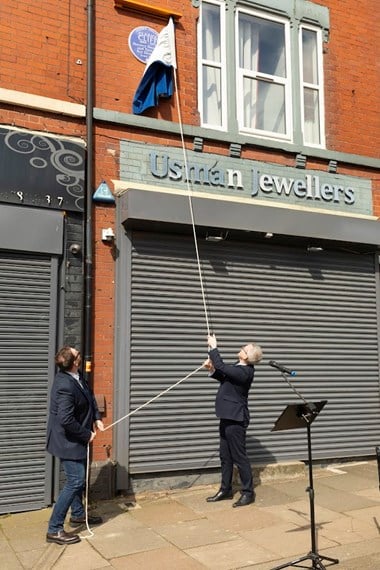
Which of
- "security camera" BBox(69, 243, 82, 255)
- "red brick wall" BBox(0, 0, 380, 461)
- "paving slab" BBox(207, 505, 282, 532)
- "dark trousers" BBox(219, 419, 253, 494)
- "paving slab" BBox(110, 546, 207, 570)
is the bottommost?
"paving slab" BBox(110, 546, 207, 570)

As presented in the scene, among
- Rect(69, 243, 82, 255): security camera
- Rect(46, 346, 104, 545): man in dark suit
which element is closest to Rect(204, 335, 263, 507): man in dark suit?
Rect(46, 346, 104, 545): man in dark suit

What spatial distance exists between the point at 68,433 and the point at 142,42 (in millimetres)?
5394

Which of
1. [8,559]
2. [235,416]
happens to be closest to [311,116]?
[235,416]

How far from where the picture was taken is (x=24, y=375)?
6.71 m

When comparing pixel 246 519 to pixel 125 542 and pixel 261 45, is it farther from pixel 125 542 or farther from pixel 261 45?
pixel 261 45

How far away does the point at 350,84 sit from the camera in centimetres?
968

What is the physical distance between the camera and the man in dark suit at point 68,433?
5.55 meters

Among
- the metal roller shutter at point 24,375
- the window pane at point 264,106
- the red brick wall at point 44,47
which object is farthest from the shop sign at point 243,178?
the metal roller shutter at point 24,375

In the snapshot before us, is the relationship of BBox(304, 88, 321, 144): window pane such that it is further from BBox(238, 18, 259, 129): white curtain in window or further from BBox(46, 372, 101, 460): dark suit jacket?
BBox(46, 372, 101, 460): dark suit jacket

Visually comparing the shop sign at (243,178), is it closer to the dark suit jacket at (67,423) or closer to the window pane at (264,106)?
the window pane at (264,106)

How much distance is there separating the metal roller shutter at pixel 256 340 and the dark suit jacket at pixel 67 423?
1.63 meters

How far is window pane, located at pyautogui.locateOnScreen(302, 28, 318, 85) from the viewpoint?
954 cm

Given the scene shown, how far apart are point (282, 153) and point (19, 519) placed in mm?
6151

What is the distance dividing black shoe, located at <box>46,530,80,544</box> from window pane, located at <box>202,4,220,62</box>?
6.75m
